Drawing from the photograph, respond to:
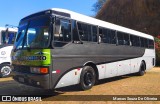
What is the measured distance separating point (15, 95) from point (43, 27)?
2.75 m

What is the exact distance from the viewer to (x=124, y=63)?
40.9 ft

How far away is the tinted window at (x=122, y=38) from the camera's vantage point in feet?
39.7

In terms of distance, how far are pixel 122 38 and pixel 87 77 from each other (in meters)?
3.90

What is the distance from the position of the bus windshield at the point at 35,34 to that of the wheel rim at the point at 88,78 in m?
2.45

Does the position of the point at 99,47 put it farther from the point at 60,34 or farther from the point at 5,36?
the point at 5,36

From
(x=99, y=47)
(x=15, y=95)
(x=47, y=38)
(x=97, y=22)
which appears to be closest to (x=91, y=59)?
(x=99, y=47)

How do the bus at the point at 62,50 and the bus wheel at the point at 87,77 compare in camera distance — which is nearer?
the bus at the point at 62,50

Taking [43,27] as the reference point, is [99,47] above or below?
below

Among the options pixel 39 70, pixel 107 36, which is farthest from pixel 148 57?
pixel 39 70

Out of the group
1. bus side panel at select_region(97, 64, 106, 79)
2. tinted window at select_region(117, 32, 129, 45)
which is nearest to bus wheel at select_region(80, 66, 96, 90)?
bus side panel at select_region(97, 64, 106, 79)

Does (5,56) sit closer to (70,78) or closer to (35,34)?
(35,34)

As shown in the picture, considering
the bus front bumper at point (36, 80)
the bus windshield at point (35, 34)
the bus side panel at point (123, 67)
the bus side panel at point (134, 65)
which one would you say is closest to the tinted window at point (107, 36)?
the bus side panel at point (123, 67)

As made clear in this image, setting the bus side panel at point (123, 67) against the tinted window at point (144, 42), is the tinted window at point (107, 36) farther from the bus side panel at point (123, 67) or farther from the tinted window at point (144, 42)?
the tinted window at point (144, 42)

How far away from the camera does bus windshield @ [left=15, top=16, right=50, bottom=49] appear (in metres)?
7.95
